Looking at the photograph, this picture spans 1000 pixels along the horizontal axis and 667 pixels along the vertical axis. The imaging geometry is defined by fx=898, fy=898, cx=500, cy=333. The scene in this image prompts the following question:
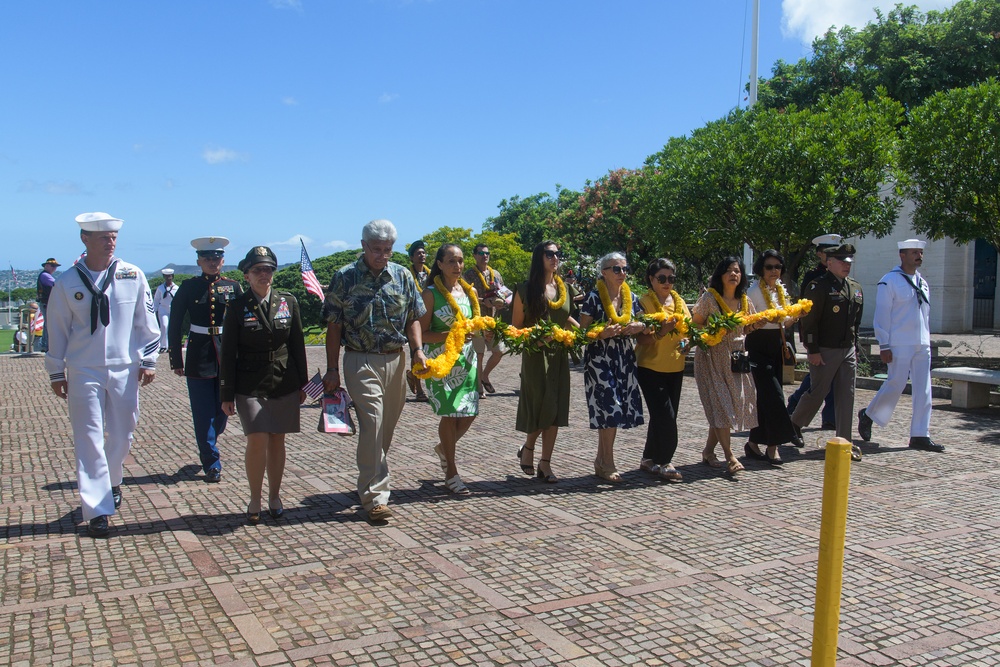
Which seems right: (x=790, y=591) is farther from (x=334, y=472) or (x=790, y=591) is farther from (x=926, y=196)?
(x=926, y=196)

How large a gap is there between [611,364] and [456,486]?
1.62 meters

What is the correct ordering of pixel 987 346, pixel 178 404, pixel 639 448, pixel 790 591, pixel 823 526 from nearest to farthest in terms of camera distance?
pixel 823 526 < pixel 790 591 < pixel 639 448 < pixel 178 404 < pixel 987 346

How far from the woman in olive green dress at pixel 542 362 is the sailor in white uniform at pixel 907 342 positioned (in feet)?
12.1

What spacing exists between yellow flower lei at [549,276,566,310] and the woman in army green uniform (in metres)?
2.13

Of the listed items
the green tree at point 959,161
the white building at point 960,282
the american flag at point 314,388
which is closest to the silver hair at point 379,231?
the american flag at point 314,388

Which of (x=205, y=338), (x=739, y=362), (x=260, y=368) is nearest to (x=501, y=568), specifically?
(x=260, y=368)

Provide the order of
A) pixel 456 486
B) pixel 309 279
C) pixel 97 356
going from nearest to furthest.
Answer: pixel 97 356
pixel 456 486
pixel 309 279

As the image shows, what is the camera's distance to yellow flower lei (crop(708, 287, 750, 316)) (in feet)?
25.4

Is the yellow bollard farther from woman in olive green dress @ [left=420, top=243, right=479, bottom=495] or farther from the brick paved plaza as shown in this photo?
woman in olive green dress @ [left=420, top=243, right=479, bottom=495]

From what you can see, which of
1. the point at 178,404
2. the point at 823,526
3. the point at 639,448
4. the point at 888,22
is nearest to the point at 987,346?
the point at 888,22

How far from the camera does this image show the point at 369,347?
6.14m

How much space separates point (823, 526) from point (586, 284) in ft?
61.6

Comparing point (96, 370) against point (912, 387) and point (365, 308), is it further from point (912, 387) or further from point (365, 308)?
point (912, 387)

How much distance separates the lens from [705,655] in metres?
4.00
